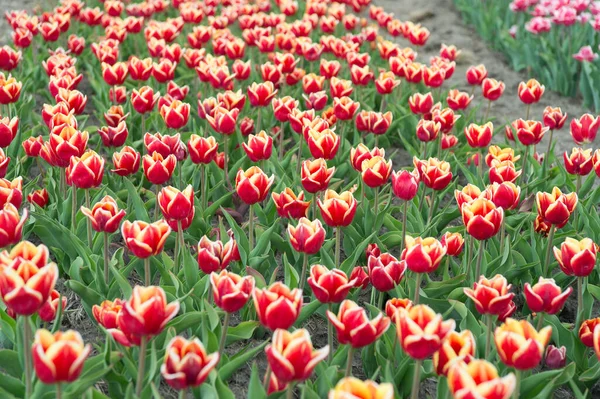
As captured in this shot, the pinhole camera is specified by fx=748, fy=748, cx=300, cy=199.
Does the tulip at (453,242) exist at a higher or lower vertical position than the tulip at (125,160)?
lower

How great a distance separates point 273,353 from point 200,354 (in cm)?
21

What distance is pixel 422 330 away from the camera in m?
1.95

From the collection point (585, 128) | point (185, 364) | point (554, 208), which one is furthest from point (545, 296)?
point (585, 128)

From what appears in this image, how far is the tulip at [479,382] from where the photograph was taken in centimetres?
170

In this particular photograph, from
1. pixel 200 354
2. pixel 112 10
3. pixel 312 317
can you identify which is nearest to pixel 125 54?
pixel 112 10

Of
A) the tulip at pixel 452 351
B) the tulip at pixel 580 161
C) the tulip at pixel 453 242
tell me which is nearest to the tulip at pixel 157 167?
the tulip at pixel 453 242

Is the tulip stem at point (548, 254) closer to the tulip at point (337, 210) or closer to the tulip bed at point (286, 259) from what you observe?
the tulip bed at point (286, 259)

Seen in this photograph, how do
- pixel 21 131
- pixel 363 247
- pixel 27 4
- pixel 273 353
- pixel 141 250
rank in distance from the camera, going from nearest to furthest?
1. pixel 273 353
2. pixel 141 250
3. pixel 363 247
4. pixel 21 131
5. pixel 27 4

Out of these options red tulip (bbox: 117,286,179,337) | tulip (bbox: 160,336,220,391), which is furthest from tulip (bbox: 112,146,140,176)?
tulip (bbox: 160,336,220,391)

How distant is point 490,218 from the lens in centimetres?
265

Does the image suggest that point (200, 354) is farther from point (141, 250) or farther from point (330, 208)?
point (330, 208)

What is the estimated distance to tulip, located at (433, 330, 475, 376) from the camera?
78.6 inches

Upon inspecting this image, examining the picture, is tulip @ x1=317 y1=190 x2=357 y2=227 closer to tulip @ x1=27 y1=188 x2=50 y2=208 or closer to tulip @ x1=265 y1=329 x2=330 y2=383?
tulip @ x1=265 y1=329 x2=330 y2=383

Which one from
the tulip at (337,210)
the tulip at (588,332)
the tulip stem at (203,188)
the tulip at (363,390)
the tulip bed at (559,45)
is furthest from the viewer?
the tulip bed at (559,45)
